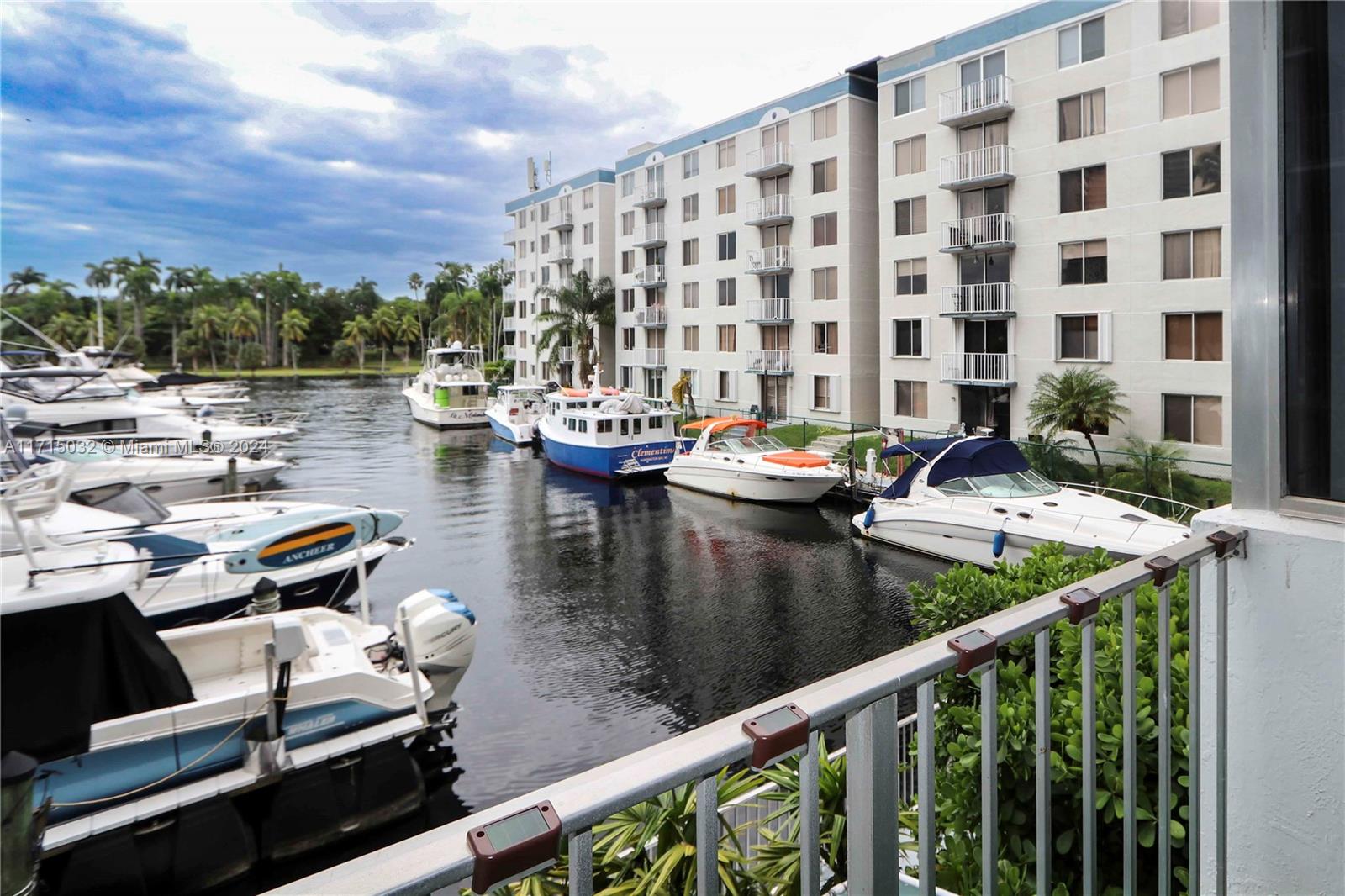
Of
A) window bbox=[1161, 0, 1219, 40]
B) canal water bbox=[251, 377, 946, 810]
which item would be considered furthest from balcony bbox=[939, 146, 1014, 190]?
canal water bbox=[251, 377, 946, 810]

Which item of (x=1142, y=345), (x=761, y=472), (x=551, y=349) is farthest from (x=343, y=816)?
(x=551, y=349)

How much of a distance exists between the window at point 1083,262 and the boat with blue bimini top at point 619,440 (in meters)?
12.0

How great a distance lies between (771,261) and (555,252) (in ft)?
65.9

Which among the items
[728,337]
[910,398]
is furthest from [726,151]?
[910,398]

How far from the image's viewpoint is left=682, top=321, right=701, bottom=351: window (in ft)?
125

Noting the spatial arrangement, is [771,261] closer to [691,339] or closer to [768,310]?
[768,310]

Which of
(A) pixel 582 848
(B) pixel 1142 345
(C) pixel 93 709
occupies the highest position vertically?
(B) pixel 1142 345

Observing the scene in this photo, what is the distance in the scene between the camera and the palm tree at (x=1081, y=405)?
2161cm

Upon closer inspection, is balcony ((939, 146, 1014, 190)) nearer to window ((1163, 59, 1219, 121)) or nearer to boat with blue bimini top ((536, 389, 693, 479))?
window ((1163, 59, 1219, 121))

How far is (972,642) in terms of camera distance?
162 cm

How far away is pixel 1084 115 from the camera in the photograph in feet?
76.1

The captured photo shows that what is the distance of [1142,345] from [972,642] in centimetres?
2361

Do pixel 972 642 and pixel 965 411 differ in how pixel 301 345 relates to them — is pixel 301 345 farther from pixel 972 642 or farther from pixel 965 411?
pixel 972 642

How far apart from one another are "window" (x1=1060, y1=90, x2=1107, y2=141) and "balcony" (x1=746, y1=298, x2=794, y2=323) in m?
11.7
